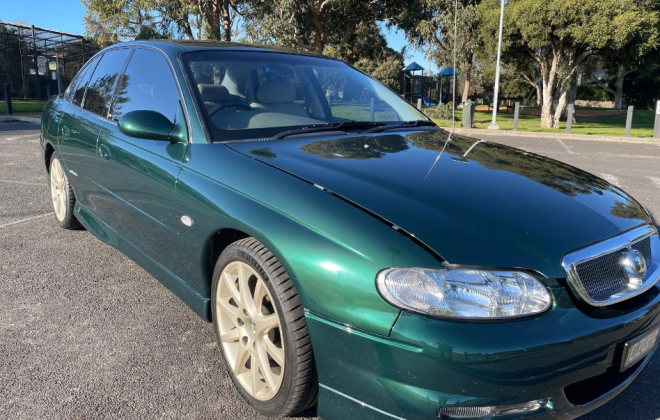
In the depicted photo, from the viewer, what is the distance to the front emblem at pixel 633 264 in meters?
1.88

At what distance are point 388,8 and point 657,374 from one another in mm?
21014

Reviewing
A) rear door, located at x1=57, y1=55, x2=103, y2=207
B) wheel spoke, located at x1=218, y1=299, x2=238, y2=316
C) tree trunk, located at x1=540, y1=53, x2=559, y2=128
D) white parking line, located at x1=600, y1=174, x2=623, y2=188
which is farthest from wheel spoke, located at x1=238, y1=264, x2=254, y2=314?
tree trunk, located at x1=540, y1=53, x2=559, y2=128

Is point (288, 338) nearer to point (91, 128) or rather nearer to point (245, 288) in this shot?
point (245, 288)

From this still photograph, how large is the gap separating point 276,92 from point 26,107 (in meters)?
22.1

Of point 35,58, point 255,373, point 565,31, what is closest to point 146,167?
point 255,373

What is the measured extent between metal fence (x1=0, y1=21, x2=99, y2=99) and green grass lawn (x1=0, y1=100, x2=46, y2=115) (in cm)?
61

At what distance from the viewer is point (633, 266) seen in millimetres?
1885

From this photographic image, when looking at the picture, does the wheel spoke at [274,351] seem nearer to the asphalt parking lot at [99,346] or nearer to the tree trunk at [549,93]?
the asphalt parking lot at [99,346]

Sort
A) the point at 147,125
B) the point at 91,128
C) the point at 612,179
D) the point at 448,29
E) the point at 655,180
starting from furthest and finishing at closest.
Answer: the point at 448,29 < the point at 655,180 < the point at 612,179 < the point at 91,128 < the point at 147,125

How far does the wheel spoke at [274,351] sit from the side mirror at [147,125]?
3.86 feet

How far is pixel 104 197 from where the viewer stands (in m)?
3.29

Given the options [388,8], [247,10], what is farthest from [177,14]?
[388,8]

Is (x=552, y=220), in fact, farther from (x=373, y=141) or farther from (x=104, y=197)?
(x=104, y=197)

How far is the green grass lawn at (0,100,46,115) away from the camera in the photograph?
63.1 feet
